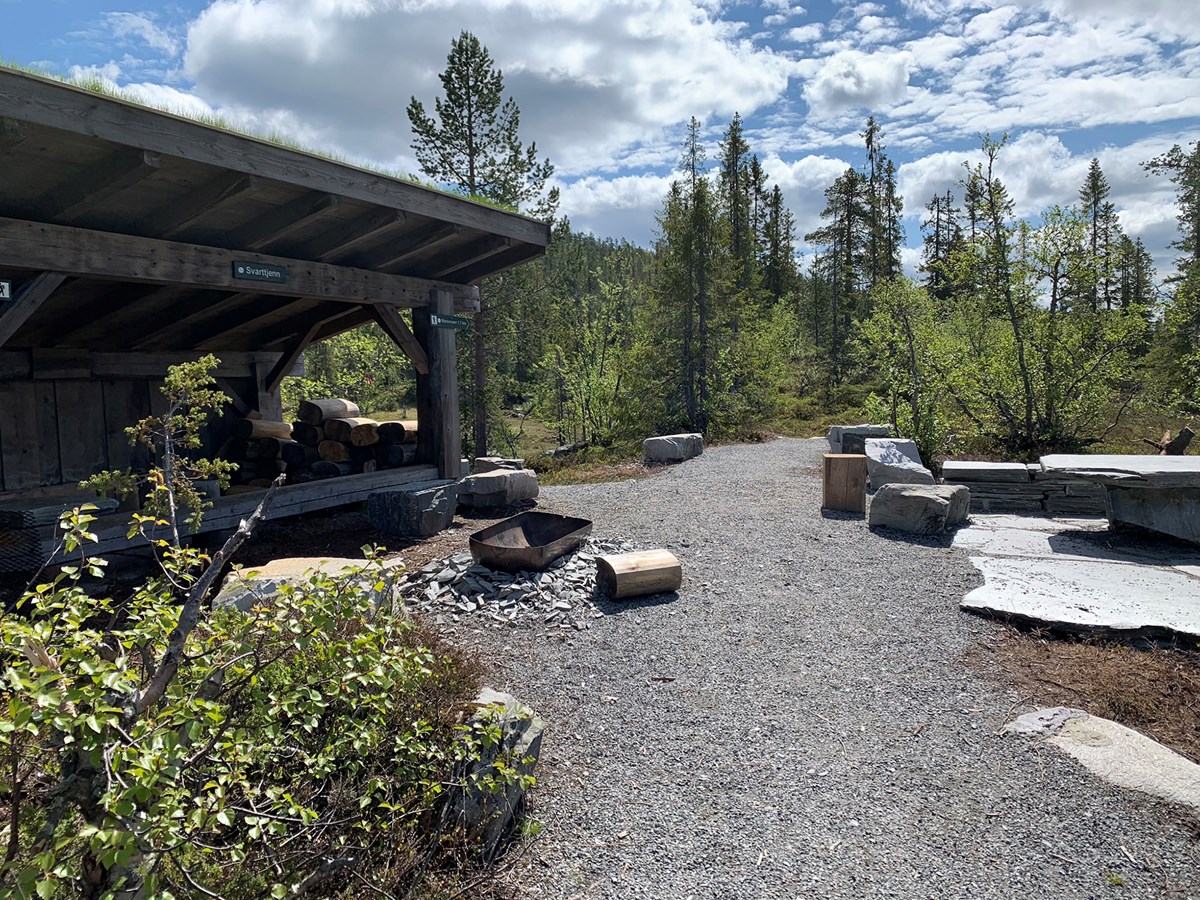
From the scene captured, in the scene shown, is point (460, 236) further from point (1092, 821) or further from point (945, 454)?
point (945, 454)

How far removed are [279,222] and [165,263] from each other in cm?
110

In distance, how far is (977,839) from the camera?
3014mm

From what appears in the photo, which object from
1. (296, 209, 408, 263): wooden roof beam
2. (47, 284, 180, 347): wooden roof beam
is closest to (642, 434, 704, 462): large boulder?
(296, 209, 408, 263): wooden roof beam

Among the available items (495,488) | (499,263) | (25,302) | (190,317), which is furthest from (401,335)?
(25,302)

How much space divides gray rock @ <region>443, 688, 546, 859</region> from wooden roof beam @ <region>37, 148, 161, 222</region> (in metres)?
4.60

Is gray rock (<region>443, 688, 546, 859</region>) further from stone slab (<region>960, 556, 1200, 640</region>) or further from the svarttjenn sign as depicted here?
the svarttjenn sign

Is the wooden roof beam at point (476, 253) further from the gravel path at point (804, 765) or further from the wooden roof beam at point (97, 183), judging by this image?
the gravel path at point (804, 765)

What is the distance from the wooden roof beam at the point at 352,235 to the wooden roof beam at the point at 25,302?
2.45 metres

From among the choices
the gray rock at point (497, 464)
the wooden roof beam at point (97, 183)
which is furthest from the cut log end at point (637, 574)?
the gray rock at point (497, 464)

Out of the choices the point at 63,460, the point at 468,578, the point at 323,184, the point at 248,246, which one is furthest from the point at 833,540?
the point at 63,460

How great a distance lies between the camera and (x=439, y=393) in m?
9.06

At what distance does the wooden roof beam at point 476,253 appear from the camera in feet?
28.3

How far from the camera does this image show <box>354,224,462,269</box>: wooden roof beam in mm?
8023

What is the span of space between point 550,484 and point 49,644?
32.5ft
